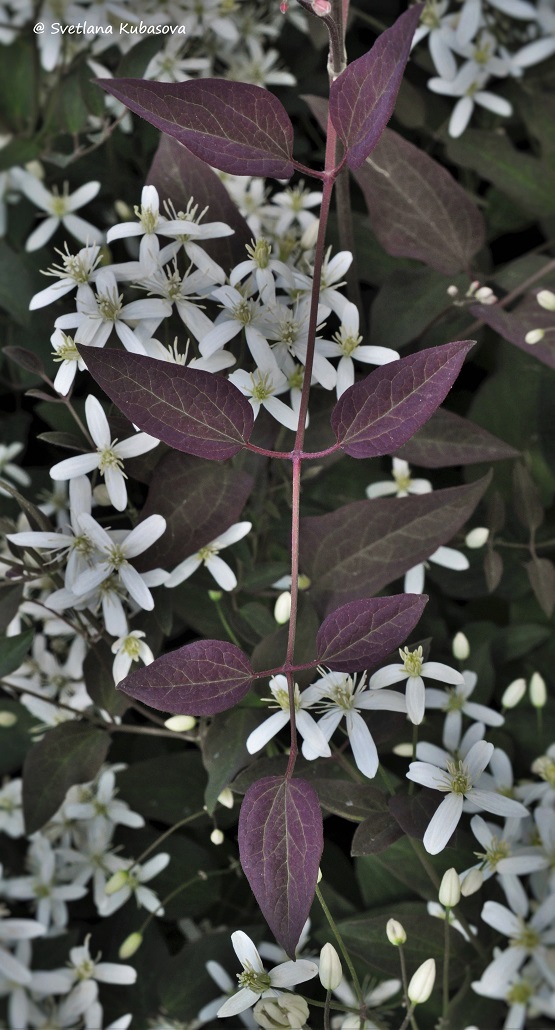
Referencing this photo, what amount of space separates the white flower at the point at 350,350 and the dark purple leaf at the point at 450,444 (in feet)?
0.24

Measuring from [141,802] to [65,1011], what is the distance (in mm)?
147

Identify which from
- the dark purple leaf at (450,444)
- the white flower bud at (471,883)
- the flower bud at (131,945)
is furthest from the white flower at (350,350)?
the flower bud at (131,945)

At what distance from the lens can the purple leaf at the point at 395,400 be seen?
1.42ft

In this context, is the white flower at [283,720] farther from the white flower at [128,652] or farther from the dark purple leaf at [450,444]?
the dark purple leaf at [450,444]

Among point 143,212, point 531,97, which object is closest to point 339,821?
point 143,212

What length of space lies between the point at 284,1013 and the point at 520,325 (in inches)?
17.6

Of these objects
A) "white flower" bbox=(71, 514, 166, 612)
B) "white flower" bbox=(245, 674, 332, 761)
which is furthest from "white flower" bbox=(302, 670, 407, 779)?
"white flower" bbox=(71, 514, 166, 612)

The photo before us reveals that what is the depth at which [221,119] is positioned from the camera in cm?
44

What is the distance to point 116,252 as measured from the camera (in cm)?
77

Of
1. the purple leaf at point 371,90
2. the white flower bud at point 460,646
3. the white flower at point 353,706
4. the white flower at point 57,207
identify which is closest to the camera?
the purple leaf at point 371,90

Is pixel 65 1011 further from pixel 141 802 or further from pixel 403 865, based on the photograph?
pixel 403 865

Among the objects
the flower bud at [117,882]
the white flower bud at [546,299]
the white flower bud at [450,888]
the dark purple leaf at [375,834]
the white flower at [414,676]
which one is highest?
the white flower bud at [546,299]

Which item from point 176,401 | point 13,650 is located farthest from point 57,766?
point 176,401

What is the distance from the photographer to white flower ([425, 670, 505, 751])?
0.60m
